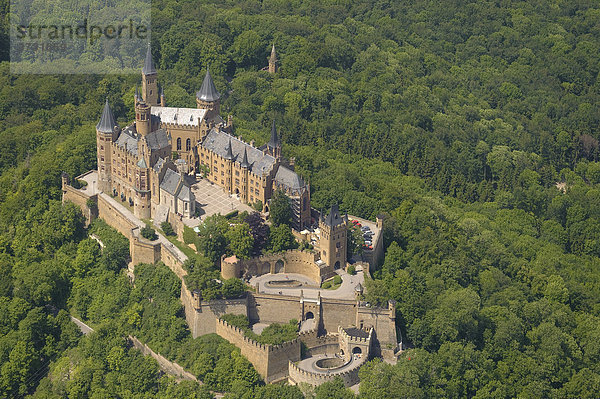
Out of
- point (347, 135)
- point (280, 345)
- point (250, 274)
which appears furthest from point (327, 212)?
point (347, 135)

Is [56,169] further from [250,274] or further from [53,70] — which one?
[53,70]

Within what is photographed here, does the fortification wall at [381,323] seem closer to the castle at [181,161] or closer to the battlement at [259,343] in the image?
the battlement at [259,343]

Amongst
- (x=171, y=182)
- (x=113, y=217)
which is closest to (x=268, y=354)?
(x=171, y=182)

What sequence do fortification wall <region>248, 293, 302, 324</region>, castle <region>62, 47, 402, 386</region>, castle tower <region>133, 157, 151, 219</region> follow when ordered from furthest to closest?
castle tower <region>133, 157, 151, 219</region> → fortification wall <region>248, 293, 302, 324</region> → castle <region>62, 47, 402, 386</region>

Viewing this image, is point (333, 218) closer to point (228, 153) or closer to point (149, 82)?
point (228, 153)

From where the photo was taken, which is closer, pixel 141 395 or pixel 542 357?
pixel 141 395

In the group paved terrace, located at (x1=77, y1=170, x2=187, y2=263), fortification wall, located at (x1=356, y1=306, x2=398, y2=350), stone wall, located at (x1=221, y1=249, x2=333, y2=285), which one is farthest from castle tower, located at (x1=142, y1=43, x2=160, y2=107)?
fortification wall, located at (x1=356, y1=306, x2=398, y2=350)

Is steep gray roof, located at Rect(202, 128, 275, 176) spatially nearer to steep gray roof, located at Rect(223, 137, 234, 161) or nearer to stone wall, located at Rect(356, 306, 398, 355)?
steep gray roof, located at Rect(223, 137, 234, 161)
